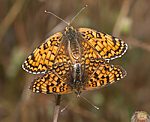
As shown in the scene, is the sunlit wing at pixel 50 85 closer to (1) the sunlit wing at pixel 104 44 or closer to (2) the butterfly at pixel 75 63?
(2) the butterfly at pixel 75 63

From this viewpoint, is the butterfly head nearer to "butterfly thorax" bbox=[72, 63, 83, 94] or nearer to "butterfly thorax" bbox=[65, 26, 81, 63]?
"butterfly thorax" bbox=[65, 26, 81, 63]

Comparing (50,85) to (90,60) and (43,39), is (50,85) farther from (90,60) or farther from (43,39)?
(43,39)

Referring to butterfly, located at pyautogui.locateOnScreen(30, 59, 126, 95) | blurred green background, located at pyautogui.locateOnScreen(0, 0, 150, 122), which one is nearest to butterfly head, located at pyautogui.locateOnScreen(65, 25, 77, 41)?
butterfly, located at pyautogui.locateOnScreen(30, 59, 126, 95)

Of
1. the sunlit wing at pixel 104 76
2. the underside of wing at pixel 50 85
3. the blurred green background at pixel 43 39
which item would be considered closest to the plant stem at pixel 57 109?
the underside of wing at pixel 50 85

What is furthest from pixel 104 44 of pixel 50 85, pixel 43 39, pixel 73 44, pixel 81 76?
pixel 43 39

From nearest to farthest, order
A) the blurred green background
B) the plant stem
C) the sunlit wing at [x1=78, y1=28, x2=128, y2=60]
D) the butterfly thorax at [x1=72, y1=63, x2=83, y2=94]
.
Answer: the plant stem, the butterfly thorax at [x1=72, y1=63, x2=83, y2=94], the sunlit wing at [x1=78, y1=28, x2=128, y2=60], the blurred green background

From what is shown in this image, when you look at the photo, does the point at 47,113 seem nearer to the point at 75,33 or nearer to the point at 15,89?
the point at 15,89
